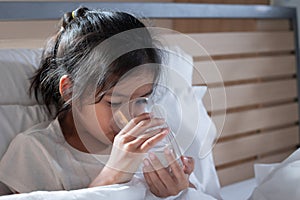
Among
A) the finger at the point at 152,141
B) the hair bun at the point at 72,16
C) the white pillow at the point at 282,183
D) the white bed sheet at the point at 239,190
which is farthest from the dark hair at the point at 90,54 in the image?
the white bed sheet at the point at 239,190

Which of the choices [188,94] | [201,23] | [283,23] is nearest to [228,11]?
[201,23]

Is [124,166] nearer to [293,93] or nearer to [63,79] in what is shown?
[63,79]

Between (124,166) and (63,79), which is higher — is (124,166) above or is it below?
below

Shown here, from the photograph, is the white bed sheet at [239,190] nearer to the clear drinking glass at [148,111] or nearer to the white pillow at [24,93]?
the white pillow at [24,93]

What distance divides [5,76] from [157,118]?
39 centimetres

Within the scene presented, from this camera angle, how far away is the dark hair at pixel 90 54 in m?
0.92

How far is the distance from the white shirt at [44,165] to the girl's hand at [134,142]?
71mm

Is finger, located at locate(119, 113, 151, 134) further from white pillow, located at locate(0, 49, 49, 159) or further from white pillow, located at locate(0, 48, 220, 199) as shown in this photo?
white pillow, located at locate(0, 49, 49, 159)

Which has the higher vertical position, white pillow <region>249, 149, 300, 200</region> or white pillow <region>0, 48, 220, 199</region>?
white pillow <region>0, 48, 220, 199</region>

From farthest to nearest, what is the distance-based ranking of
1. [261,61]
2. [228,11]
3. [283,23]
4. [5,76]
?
[283,23]
[261,61]
[228,11]
[5,76]

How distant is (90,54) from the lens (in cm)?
97

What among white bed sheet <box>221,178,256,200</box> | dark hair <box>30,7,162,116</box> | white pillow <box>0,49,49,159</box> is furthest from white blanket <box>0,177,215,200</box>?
white bed sheet <box>221,178,256,200</box>

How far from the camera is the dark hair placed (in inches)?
36.3

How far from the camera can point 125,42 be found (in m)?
A: 0.93
